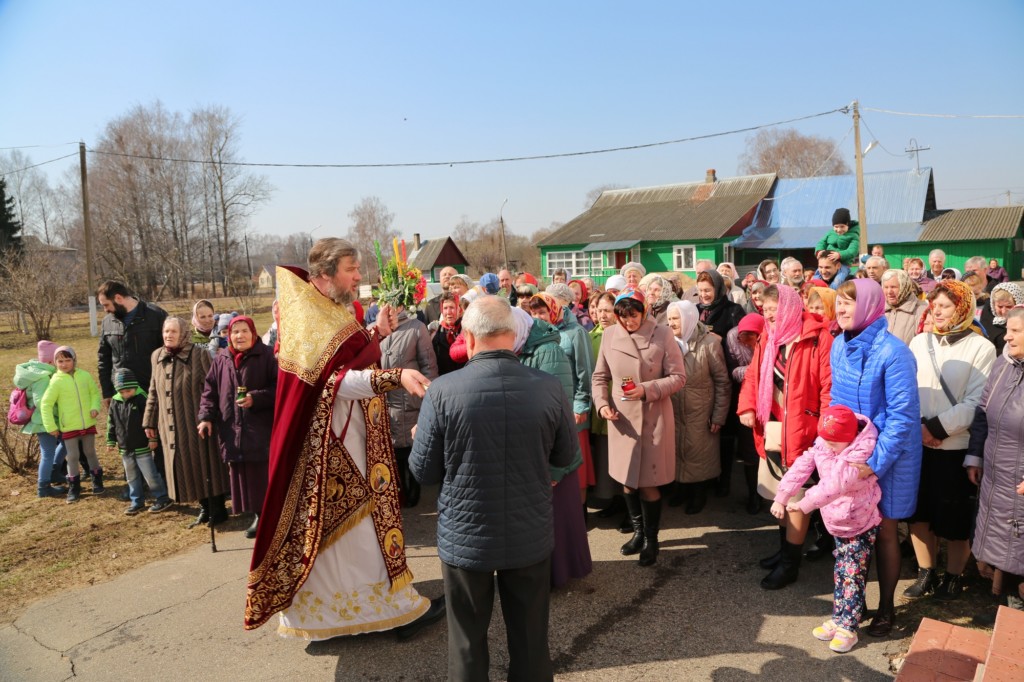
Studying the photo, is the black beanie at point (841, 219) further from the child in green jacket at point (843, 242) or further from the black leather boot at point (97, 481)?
the black leather boot at point (97, 481)

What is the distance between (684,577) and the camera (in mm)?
4465

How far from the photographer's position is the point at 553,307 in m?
5.19

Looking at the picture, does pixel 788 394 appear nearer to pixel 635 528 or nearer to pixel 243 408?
pixel 635 528

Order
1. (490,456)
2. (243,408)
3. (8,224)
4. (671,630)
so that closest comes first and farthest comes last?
(490,456) < (671,630) < (243,408) < (8,224)

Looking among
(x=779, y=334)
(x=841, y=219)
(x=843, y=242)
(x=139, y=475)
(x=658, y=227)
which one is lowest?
(x=139, y=475)

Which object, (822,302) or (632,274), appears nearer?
(822,302)

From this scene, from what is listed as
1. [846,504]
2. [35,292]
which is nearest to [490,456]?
[846,504]

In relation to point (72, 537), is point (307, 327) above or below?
above

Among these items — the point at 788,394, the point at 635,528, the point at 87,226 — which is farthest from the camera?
the point at 87,226

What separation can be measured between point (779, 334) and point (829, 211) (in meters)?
30.7

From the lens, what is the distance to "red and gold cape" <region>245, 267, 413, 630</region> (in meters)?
→ 3.60

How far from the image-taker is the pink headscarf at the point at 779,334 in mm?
4188

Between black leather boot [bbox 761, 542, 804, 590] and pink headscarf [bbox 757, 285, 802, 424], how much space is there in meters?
0.83

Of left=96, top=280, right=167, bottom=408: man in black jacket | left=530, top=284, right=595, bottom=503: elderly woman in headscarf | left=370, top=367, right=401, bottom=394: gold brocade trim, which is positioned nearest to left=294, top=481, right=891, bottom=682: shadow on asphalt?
left=530, top=284, right=595, bottom=503: elderly woman in headscarf
